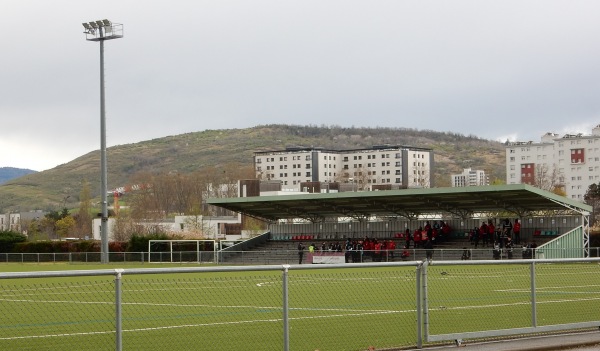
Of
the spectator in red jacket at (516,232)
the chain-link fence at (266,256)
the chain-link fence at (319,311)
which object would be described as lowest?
the chain-link fence at (266,256)

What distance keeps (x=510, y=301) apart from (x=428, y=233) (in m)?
45.7

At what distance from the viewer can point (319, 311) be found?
22.8m

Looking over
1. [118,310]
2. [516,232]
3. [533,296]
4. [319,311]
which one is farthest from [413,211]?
[118,310]

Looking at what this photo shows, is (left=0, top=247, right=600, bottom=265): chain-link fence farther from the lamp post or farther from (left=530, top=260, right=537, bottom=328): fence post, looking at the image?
(left=530, top=260, right=537, bottom=328): fence post

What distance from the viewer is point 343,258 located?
6284 centimetres

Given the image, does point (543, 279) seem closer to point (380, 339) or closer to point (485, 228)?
point (380, 339)

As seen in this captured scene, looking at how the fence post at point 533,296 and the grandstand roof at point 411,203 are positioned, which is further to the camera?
the grandstand roof at point 411,203

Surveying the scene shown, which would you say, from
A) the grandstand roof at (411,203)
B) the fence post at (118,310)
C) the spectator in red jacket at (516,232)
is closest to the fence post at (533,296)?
the fence post at (118,310)

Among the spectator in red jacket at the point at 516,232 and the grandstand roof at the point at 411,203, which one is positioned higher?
the grandstand roof at the point at 411,203

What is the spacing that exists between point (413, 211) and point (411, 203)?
11.4 ft

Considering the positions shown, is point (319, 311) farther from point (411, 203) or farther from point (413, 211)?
point (413, 211)

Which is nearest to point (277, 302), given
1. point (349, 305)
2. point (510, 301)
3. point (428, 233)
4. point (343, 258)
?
point (349, 305)

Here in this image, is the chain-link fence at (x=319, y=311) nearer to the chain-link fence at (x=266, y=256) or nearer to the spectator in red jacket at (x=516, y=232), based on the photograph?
the chain-link fence at (x=266, y=256)

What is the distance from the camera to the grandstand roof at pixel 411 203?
61.7m
